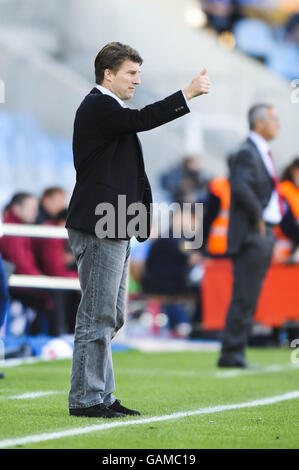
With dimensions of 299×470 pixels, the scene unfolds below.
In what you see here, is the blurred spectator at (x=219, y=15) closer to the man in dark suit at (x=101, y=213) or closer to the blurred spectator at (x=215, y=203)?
the blurred spectator at (x=215, y=203)

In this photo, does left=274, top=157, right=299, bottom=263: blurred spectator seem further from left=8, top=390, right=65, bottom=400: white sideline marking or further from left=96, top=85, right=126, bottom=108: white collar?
left=96, top=85, right=126, bottom=108: white collar

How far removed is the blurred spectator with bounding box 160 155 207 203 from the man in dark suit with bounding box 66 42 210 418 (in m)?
8.95

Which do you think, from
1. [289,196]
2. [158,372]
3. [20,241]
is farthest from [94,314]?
[289,196]

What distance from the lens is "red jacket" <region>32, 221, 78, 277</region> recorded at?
38.4ft

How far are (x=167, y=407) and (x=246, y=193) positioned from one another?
318 cm

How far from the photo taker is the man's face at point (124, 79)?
19.9ft

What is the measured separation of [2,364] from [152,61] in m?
9.88

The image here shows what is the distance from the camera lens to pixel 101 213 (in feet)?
19.3

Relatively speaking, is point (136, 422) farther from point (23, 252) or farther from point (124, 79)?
point (23, 252)

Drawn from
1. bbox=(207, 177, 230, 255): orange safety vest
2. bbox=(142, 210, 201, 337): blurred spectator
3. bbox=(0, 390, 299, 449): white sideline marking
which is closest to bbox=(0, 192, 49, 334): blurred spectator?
bbox=(207, 177, 230, 255): orange safety vest

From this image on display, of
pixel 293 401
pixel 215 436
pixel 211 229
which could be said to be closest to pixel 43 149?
pixel 211 229

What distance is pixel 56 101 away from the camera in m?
17.7
